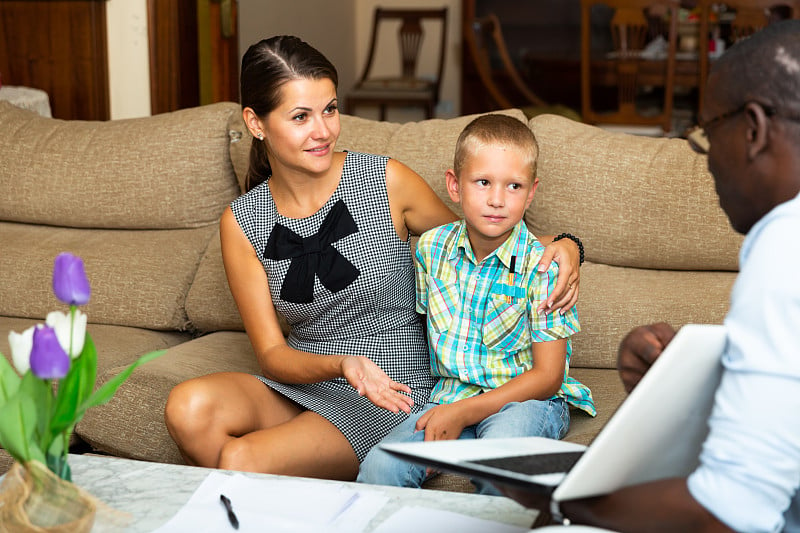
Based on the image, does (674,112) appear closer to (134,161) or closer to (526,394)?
(134,161)

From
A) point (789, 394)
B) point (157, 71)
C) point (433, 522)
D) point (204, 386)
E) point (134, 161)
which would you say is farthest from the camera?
point (157, 71)

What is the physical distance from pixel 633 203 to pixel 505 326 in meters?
0.53

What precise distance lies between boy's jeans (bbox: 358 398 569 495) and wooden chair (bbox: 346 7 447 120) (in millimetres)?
4357

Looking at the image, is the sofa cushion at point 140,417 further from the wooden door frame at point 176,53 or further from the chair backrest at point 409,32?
the chair backrest at point 409,32

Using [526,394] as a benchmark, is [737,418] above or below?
above

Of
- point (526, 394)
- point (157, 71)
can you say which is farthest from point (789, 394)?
point (157, 71)

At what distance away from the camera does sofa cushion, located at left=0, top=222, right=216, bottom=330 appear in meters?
2.26

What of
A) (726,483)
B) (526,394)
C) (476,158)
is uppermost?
(476,158)

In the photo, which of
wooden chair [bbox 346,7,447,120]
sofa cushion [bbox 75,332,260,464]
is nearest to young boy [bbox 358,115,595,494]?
sofa cushion [bbox 75,332,260,464]

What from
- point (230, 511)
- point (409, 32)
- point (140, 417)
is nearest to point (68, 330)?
point (230, 511)

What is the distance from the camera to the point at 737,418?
2.56 ft

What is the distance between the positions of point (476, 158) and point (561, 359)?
37cm

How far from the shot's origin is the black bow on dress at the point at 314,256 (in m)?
1.73

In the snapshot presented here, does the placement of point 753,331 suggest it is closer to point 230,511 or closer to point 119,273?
point 230,511
